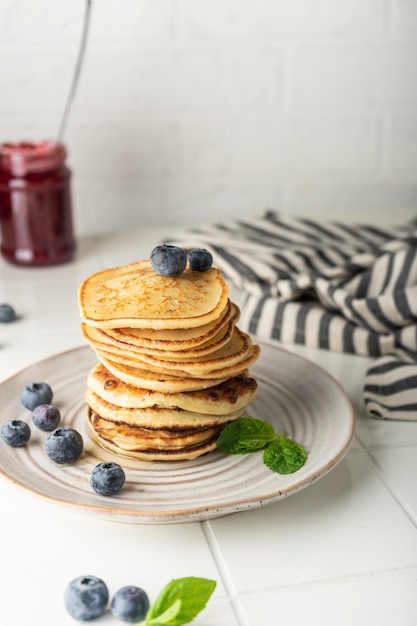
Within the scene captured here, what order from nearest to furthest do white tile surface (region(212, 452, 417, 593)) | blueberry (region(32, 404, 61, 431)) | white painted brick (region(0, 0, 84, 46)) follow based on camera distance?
white tile surface (region(212, 452, 417, 593)) < blueberry (region(32, 404, 61, 431)) < white painted brick (region(0, 0, 84, 46))

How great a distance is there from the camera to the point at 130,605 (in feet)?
3.21

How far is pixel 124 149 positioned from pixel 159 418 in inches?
50.3

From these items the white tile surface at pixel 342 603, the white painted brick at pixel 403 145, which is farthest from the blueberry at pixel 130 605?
the white painted brick at pixel 403 145

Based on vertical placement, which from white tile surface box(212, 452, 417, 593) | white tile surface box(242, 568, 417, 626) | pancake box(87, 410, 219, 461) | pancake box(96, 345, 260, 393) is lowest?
white tile surface box(212, 452, 417, 593)

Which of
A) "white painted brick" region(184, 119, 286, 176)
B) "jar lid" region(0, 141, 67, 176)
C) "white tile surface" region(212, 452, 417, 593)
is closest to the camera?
"white tile surface" region(212, 452, 417, 593)

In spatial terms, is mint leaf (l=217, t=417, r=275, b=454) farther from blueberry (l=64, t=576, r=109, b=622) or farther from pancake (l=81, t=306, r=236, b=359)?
blueberry (l=64, t=576, r=109, b=622)

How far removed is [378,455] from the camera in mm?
1346

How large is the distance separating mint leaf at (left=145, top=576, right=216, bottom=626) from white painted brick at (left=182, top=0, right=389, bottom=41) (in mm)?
1619

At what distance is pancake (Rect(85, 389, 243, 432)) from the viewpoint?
1.21 m

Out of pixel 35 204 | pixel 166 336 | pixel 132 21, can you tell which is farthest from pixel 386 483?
pixel 132 21

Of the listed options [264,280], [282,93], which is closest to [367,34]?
[282,93]

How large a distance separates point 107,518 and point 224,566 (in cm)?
16

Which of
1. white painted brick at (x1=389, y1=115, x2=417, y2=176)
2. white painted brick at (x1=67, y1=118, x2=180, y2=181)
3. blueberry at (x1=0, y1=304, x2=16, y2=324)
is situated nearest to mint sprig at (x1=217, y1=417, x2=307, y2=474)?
blueberry at (x1=0, y1=304, x2=16, y2=324)

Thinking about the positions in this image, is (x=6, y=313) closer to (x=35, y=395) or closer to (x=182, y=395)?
(x=35, y=395)
